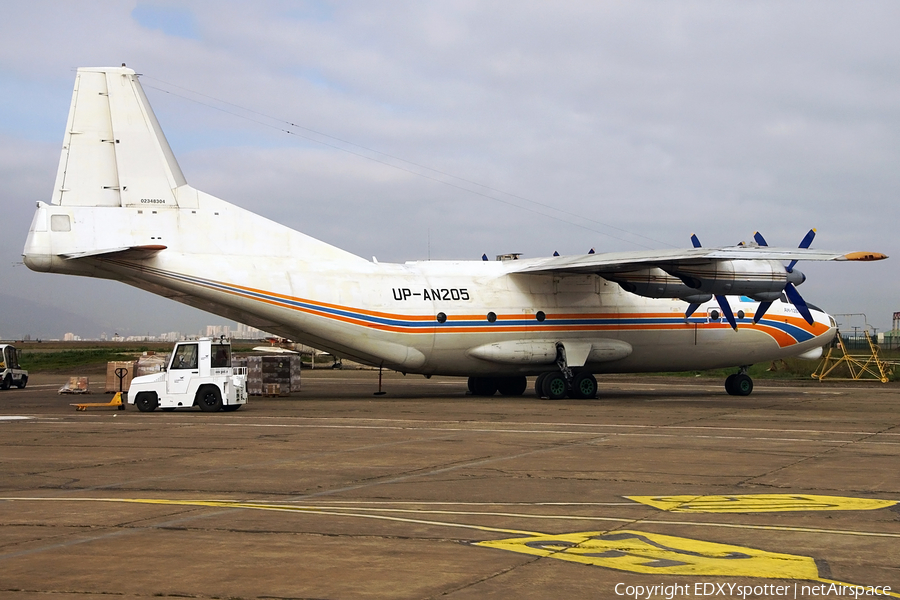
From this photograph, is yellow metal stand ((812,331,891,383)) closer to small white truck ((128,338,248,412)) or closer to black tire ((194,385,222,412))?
small white truck ((128,338,248,412))

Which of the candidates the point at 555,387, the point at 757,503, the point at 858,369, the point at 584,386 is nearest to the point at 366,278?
the point at 555,387

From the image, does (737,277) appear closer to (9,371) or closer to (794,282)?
(794,282)

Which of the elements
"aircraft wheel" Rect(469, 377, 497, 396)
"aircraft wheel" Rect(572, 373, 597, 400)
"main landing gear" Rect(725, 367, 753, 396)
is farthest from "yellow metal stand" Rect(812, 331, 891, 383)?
"aircraft wheel" Rect(469, 377, 497, 396)

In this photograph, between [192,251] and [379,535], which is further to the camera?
[192,251]

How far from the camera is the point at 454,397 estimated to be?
31625 mm

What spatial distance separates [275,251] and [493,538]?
2062 centimetres

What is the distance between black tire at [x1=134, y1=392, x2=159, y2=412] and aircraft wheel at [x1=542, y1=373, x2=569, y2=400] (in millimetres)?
12942

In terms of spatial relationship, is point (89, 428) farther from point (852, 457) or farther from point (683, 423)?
point (852, 457)

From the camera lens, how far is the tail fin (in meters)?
25.9

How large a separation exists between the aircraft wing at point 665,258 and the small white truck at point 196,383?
426 inches

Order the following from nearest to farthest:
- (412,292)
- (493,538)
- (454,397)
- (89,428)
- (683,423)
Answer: (493,538), (89,428), (683,423), (412,292), (454,397)

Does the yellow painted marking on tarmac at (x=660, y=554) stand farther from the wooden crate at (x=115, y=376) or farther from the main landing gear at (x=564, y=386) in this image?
the wooden crate at (x=115, y=376)

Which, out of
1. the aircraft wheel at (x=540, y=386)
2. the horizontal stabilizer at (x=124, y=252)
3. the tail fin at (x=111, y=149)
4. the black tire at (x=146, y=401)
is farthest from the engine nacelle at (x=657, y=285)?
the black tire at (x=146, y=401)

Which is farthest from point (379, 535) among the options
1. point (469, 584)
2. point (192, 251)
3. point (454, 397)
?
point (454, 397)
